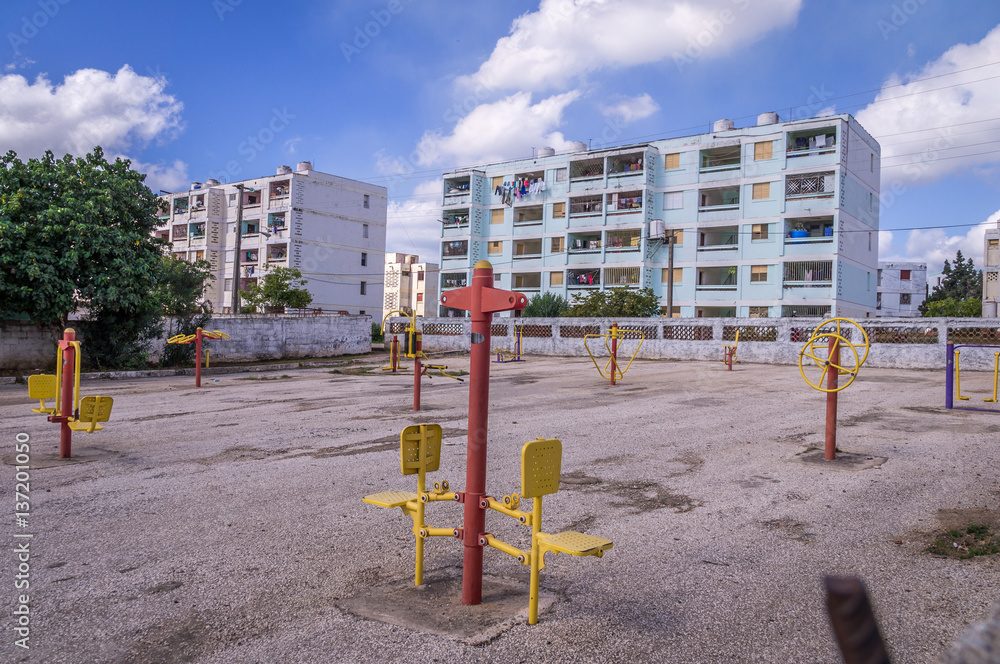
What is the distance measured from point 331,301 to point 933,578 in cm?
5339

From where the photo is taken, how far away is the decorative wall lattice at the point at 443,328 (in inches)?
1305

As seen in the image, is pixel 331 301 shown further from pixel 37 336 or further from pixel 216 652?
pixel 216 652

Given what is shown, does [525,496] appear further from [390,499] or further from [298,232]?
[298,232]

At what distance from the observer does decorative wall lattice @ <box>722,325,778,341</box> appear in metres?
23.8

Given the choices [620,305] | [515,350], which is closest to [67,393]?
[515,350]

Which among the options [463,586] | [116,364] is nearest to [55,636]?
[463,586]

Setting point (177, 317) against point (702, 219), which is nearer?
point (177, 317)

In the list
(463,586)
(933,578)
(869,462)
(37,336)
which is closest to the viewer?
(463,586)

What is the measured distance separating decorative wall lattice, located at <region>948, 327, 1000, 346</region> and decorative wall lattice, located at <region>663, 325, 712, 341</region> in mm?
7710

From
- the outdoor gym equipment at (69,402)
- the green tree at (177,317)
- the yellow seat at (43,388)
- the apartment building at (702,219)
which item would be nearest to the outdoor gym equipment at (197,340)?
the green tree at (177,317)

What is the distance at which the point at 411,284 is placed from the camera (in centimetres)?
8569

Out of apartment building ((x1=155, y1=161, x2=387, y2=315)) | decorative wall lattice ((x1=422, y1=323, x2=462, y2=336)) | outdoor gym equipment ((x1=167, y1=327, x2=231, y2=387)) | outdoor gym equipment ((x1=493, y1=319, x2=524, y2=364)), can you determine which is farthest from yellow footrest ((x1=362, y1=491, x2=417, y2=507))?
apartment building ((x1=155, y1=161, x2=387, y2=315))

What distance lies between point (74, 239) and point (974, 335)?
83.1 feet

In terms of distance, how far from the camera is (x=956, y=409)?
1123 cm
